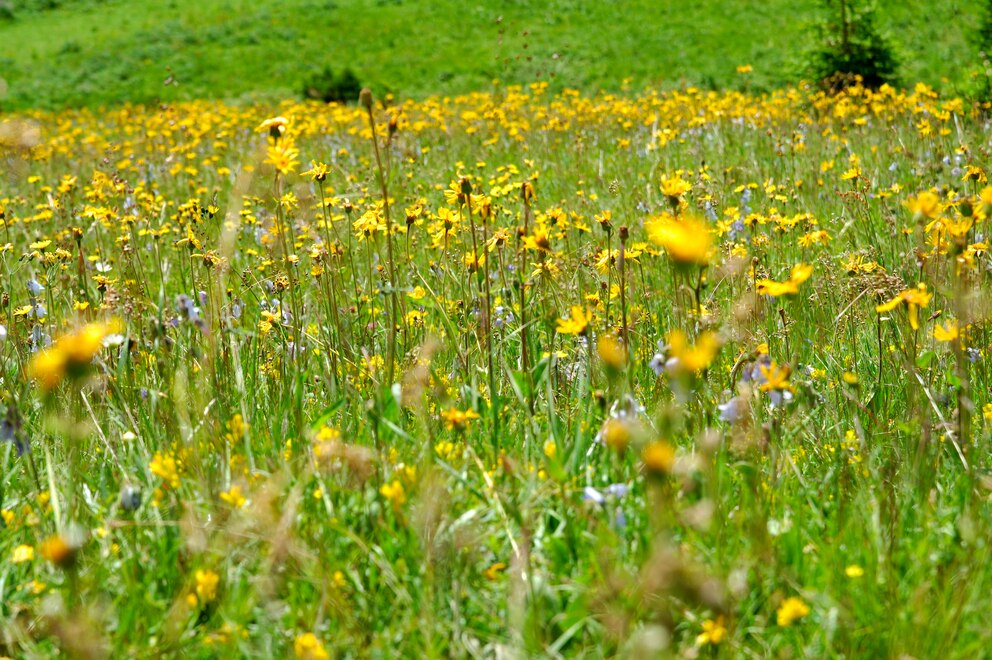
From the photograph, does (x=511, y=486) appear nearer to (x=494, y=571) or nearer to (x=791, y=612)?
(x=494, y=571)

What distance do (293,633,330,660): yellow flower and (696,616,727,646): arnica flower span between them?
54 cm

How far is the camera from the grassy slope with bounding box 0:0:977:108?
1508 cm

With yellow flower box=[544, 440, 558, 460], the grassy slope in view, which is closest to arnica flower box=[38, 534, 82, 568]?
yellow flower box=[544, 440, 558, 460]

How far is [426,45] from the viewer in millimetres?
18344

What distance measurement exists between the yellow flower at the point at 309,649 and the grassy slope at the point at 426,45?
40.0 ft

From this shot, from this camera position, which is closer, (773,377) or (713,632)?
(713,632)

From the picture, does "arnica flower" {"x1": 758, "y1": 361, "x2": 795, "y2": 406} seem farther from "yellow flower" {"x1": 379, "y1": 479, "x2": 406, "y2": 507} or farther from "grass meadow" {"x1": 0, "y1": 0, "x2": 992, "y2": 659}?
"yellow flower" {"x1": 379, "y1": 479, "x2": 406, "y2": 507}

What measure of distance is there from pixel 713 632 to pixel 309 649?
1.91 ft

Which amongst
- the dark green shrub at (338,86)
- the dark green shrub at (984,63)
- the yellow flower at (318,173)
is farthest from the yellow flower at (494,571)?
the dark green shrub at (338,86)

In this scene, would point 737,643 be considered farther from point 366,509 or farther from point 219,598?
point 219,598

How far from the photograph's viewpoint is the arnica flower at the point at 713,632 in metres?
1.23

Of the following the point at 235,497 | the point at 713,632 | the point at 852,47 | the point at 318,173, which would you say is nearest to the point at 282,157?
the point at 318,173

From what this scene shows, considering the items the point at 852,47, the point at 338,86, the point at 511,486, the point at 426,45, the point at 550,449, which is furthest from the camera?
the point at 426,45

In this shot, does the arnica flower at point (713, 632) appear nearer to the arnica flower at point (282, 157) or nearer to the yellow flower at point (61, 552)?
the yellow flower at point (61, 552)
